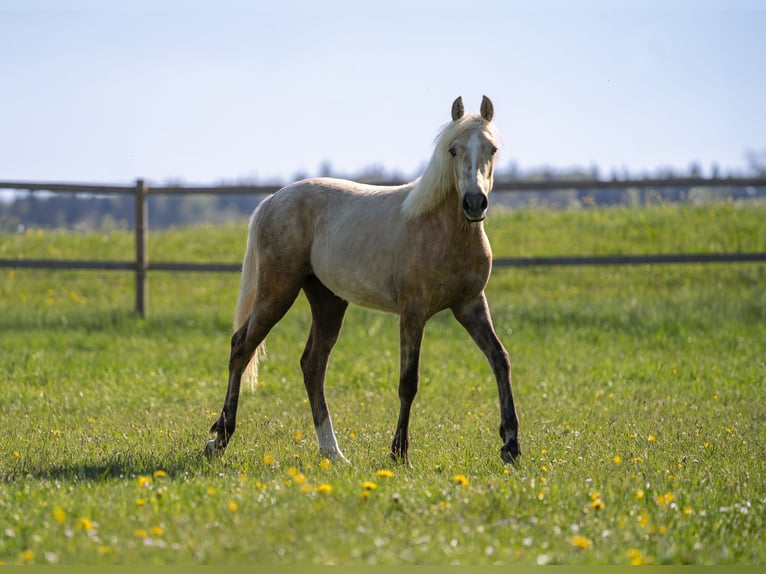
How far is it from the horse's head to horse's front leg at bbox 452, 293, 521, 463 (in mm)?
852

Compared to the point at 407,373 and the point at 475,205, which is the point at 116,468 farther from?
the point at 475,205

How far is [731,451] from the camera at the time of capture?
650 cm

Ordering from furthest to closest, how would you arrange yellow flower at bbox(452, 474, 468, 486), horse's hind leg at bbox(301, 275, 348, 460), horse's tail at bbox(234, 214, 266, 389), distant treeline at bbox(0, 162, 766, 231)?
distant treeline at bbox(0, 162, 766, 231)
horse's tail at bbox(234, 214, 266, 389)
horse's hind leg at bbox(301, 275, 348, 460)
yellow flower at bbox(452, 474, 468, 486)

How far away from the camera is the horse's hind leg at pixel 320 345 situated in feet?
22.9

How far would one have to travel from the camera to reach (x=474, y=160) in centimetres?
584

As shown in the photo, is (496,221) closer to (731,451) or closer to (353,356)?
(353,356)

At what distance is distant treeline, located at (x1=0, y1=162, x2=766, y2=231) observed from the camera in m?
22.5

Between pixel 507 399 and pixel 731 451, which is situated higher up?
pixel 507 399

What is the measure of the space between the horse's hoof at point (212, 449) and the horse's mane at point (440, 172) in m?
2.15

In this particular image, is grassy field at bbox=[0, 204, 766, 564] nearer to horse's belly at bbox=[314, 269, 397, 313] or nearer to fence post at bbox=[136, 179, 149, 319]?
fence post at bbox=[136, 179, 149, 319]

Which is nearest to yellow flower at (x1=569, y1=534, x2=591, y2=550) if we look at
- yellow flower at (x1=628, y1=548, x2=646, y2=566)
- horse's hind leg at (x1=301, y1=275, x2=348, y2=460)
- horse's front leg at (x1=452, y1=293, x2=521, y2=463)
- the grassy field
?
the grassy field

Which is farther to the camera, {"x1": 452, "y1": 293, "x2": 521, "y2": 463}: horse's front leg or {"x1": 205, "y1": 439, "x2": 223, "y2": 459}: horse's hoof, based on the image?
{"x1": 205, "y1": 439, "x2": 223, "y2": 459}: horse's hoof

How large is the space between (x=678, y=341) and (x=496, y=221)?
26.9ft

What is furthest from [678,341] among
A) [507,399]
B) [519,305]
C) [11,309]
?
[11,309]
